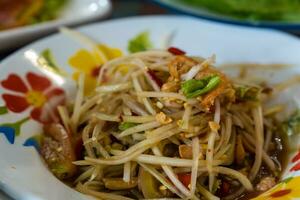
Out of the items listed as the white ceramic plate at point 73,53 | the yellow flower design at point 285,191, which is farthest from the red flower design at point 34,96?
the yellow flower design at point 285,191

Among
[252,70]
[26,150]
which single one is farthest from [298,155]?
[26,150]

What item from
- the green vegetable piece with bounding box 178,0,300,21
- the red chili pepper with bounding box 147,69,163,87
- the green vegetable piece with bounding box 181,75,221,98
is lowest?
the green vegetable piece with bounding box 178,0,300,21

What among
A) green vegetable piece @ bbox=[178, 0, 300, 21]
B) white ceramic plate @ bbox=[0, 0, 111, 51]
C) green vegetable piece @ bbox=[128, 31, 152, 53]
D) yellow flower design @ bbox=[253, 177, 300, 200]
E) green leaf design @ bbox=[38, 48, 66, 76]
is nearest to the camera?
yellow flower design @ bbox=[253, 177, 300, 200]

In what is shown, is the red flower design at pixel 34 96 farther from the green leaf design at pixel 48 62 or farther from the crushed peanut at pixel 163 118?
the crushed peanut at pixel 163 118

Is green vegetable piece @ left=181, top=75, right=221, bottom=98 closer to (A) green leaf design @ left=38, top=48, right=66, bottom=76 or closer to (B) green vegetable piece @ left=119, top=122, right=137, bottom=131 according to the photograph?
(B) green vegetable piece @ left=119, top=122, right=137, bottom=131

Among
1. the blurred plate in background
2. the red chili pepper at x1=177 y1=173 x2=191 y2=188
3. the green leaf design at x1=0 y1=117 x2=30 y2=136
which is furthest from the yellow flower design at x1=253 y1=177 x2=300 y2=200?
the blurred plate in background

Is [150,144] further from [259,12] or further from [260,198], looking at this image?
[259,12]
